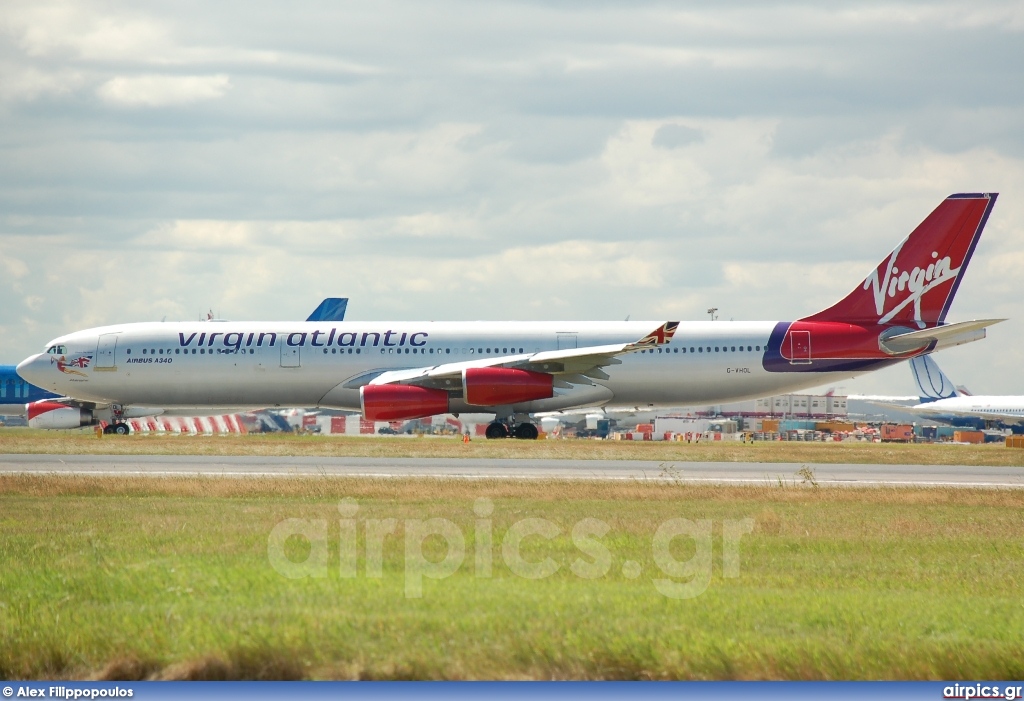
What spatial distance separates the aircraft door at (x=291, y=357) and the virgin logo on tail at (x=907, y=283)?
18077 mm

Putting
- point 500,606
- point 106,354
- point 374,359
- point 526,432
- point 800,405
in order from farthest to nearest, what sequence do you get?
point 800,405
point 106,354
point 374,359
point 526,432
point 500,606

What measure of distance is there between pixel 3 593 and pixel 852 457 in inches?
1001

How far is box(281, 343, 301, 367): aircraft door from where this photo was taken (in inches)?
1517

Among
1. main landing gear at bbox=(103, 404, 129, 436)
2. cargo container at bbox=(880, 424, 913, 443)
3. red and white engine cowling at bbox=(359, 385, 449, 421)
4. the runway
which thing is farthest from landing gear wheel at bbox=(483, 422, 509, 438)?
cargo container at bbox=(880, 424, 913, 443)

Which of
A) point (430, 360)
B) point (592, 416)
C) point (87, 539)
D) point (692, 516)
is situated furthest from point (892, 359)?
point (592, 416)

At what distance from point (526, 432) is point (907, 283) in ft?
42.3

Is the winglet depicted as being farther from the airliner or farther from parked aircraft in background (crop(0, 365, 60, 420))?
parked aircraft in background (crop(0, 365, 60, 420))

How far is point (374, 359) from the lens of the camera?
38844 millimetres

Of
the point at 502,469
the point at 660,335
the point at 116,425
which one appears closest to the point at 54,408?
the point at 116,425

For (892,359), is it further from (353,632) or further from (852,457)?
(353,632)

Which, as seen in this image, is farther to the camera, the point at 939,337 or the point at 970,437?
the point at 970,437

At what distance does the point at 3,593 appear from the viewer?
35.3ft

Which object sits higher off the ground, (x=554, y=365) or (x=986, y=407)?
(x=554, y=365)

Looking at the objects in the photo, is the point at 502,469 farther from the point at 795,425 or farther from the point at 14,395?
the point at 795,425
